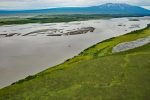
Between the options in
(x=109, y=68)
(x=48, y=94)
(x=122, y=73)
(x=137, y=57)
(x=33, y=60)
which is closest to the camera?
(x=48, y=94)

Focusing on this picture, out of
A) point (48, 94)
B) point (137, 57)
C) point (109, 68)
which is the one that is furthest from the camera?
point (137, 57)

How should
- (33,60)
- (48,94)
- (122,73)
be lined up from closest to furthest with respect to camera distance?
(48,94)
(122,73)
(33,60)

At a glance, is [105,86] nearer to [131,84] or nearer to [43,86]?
[131,84]

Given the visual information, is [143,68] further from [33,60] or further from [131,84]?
[33,60]

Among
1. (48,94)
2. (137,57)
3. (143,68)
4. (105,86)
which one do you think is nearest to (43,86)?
(48,94)

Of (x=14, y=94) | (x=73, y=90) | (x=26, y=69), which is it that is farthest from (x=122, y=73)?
(x=26, y=69)

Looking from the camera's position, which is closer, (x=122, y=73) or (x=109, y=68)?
(x=122, y=73)
